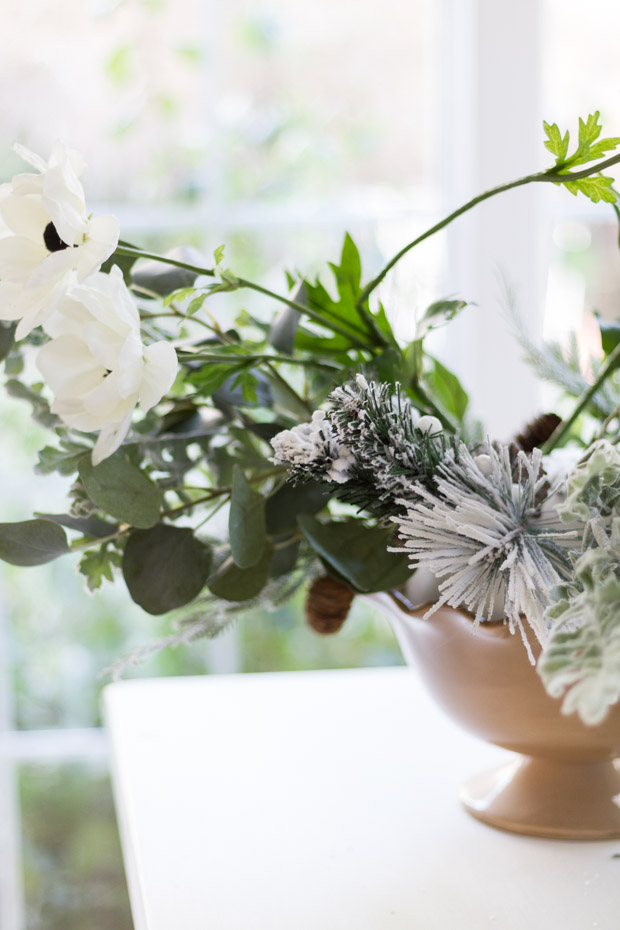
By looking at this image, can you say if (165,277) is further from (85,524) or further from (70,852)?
(70,852)

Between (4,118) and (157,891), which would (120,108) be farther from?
(157,891)

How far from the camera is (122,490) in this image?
1.46 ft

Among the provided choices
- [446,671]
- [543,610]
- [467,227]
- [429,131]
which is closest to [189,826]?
[446,671]

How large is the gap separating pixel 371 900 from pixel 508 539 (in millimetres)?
219

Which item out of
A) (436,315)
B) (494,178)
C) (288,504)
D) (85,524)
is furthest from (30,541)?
(494,178)

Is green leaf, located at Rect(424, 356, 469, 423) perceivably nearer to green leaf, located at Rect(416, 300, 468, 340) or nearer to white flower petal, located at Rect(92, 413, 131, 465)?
green leaf, located at Rect(416, 300, 468, 340)

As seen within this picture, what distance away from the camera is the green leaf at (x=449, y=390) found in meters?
0.58

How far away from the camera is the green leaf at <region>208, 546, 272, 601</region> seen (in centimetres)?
49

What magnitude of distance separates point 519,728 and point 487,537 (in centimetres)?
18

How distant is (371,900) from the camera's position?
48 cm

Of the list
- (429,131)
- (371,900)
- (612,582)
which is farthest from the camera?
(429,131)

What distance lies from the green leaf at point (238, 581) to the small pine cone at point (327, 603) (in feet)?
0.16

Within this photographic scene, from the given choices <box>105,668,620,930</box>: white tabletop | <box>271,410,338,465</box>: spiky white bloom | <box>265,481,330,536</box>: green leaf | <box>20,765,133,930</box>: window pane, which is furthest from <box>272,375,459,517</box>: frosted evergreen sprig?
<box>20,765,133,930</box>: window pane

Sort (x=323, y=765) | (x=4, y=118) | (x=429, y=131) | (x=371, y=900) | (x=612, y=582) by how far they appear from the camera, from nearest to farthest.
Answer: (x=612, y=582) < (x=371, y=900) < (x=323, y=765) < (x=4, y=118) < (x=429, y=131)
